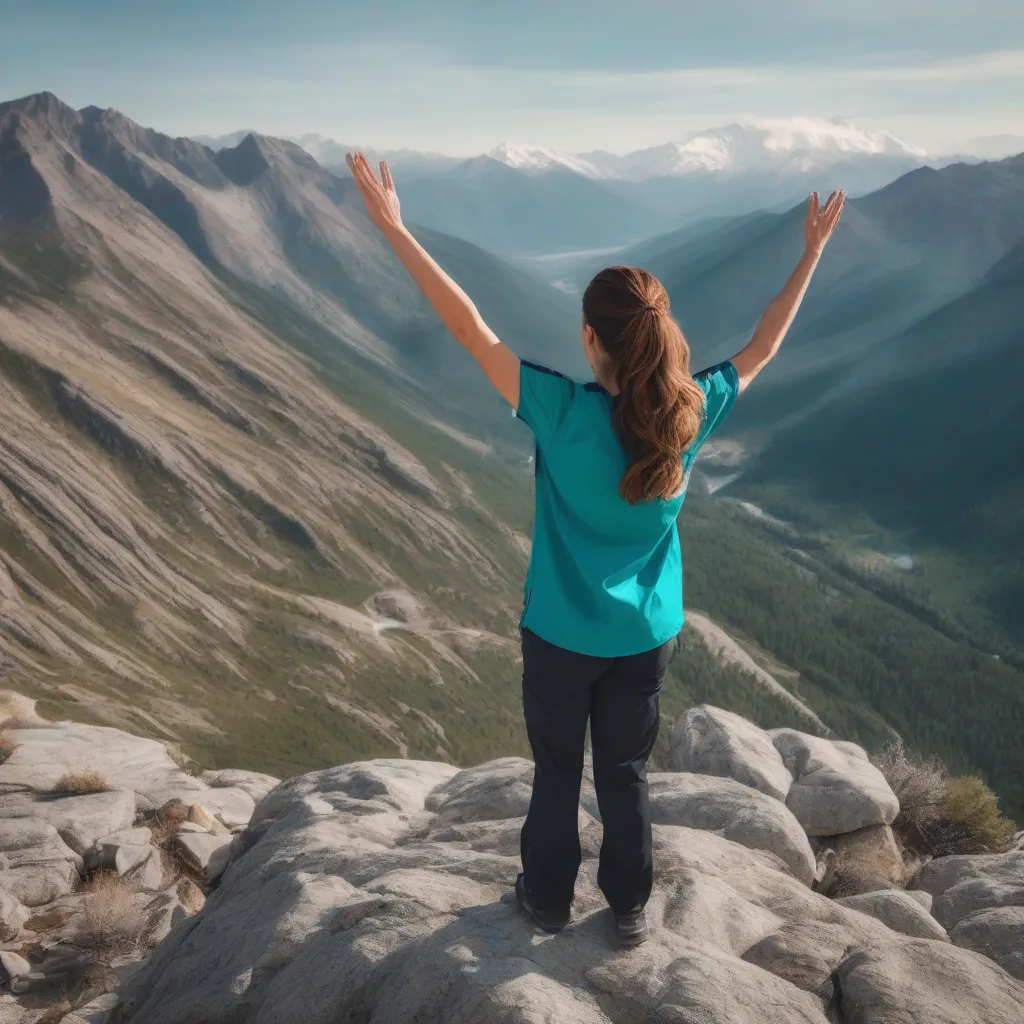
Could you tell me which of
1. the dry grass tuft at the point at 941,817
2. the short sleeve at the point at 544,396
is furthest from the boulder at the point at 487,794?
the short sleeve at the point at 544,396

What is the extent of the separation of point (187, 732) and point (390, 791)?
100m

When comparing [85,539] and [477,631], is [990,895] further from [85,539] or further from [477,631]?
[477,631]

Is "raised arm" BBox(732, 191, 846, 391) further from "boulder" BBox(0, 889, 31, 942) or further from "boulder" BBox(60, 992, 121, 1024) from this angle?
"boulder" BBox(0, 889, 31, 942)

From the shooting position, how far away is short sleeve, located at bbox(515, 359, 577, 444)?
23.8 ft

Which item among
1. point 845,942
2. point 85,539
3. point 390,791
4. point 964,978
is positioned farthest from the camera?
point 85,539

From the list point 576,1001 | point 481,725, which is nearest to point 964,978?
point 576,1001

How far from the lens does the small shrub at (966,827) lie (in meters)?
18.4

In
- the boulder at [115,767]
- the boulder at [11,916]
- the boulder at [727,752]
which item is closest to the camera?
the boulder at [11,916]

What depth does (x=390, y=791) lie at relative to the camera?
19.2 metres

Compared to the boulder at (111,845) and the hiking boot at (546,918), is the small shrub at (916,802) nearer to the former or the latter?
the hiking boot at (546,918)

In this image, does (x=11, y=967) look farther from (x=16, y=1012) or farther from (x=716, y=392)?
(x=716, y=392)

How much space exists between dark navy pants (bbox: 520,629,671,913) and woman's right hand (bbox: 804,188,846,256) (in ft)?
17.2

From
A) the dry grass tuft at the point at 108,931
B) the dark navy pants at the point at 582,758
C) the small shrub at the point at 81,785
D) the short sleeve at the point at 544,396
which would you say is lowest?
the small shrub at the point at 81,785

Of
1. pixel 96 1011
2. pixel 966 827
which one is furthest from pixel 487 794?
pixel 966 827
